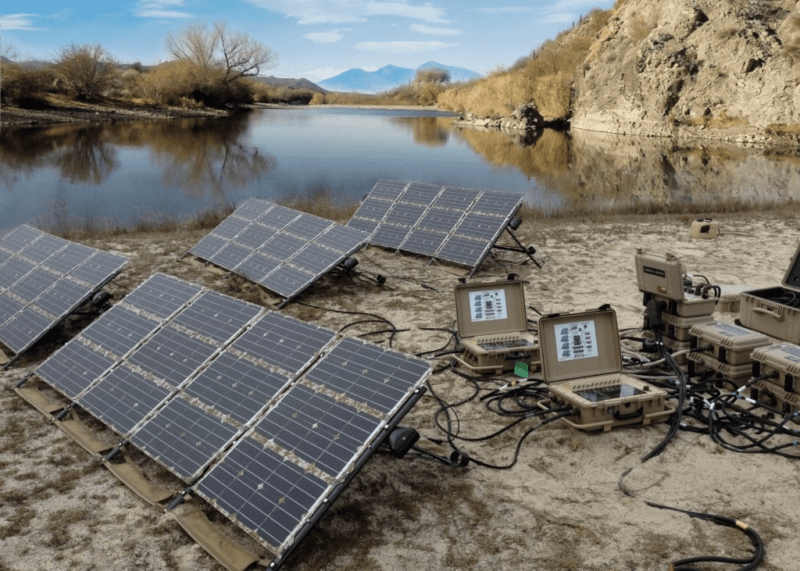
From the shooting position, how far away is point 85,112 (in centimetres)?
6656

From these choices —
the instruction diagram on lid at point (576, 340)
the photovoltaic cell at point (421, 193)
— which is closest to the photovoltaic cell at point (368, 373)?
the instruction diagram on lid at point (576, 340)

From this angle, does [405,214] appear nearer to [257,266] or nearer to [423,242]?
[423,242]

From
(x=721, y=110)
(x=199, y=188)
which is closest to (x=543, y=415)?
(x=199, y=188)

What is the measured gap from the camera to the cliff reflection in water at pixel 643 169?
2653 cm

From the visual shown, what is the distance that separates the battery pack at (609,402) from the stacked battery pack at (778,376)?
43.3 inches

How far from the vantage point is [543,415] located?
22.9 feet

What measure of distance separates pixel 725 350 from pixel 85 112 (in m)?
71.9

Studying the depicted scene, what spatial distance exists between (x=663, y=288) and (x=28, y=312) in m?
8.77

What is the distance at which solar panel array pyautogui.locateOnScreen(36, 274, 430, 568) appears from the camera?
500cm

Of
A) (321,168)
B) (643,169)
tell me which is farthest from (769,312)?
(321,168)

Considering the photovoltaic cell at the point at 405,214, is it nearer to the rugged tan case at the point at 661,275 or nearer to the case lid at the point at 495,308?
the case lid at the point at 495,308

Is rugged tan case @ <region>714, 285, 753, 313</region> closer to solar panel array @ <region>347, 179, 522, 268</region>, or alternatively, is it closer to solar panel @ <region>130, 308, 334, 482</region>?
solar panel array @ <region>347, 179, 522, 268</region>

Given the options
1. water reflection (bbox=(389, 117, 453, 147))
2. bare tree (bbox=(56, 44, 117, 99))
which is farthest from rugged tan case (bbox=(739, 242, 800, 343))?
bare tree (bbox=(56, 44, 117, 99))

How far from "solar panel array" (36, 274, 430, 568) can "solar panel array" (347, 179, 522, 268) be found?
6681 millimetres
